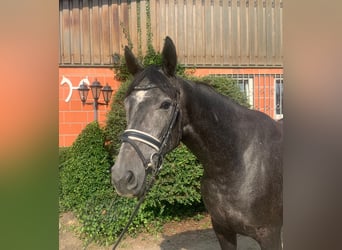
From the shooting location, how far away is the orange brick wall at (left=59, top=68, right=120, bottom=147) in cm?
485

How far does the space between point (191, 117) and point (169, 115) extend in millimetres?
239

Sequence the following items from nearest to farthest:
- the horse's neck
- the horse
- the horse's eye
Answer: the horse's eye < the horse < the horse's neck

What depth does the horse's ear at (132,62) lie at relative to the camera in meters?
1.85

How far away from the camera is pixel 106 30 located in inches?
203

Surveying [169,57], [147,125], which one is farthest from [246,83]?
[147,125]

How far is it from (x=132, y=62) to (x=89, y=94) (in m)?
3.34

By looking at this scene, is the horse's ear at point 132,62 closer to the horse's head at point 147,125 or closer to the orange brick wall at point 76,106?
the horse's head at point 147,125

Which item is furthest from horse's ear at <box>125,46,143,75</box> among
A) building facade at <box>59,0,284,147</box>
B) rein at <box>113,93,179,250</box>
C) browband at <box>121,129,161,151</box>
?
building facade at <box>59,0,284,147</box>

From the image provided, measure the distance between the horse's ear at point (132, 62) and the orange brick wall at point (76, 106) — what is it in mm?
3055

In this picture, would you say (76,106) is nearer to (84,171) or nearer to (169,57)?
(84,171)

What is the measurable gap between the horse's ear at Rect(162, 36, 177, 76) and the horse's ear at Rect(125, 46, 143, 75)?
0.22 meters

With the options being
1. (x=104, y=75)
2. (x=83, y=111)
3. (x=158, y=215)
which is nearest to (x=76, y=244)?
(x=158, y=215)

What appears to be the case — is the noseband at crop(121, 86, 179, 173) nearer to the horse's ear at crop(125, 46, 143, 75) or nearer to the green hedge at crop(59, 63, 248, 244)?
the horse's ear at crop(125, 46, 143, 75)
